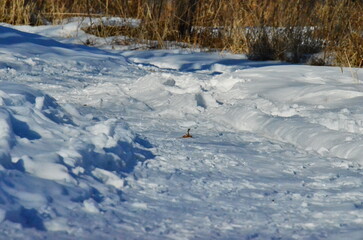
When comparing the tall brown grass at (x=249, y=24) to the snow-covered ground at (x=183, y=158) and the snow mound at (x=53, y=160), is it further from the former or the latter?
the snow mound at (x=53, y=160)

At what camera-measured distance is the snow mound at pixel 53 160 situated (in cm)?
231

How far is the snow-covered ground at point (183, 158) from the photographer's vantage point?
237 centimetres

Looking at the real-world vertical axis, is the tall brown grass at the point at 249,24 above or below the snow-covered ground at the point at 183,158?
above

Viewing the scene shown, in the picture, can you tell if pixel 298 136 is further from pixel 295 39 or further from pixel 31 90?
pixel 295 39

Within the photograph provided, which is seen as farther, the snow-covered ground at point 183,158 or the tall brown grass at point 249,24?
the tall brown grass at point 249,24

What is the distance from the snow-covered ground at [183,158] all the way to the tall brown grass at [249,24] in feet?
7.59

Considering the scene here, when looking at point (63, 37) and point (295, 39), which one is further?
point (63, 37)

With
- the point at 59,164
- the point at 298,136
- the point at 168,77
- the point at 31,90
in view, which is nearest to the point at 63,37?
the point at 168,77

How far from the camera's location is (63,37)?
957 cm

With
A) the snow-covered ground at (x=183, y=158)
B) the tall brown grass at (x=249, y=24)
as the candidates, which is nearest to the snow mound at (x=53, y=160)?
the snow-covered ground at (x=183, y=158)

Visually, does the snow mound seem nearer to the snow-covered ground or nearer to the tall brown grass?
the snow-covered ground

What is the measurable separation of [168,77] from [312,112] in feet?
4.58

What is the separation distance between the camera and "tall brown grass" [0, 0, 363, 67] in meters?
7.91

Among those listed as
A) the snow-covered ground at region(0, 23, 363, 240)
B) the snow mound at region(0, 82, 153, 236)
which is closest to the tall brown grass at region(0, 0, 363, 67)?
the snow-covered ground at region(0, 23, 363, 240)
